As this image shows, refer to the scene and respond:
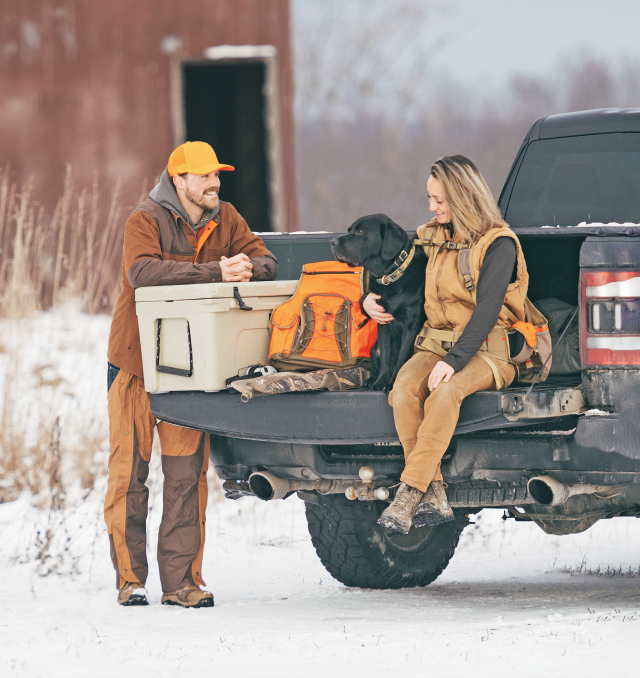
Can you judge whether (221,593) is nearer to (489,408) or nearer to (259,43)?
(489,408)

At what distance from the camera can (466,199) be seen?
4.36 metres

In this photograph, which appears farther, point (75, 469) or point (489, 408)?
point (75, 469)

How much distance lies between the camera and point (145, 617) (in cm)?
466

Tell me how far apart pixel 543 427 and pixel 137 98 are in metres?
8.86

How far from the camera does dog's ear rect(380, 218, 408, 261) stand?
450cm

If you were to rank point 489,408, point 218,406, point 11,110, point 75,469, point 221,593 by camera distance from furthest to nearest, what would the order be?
point 11,110
point 75,469
point 221,593
point 218,406
point 489,408

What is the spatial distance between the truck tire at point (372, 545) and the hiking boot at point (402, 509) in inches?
37.9

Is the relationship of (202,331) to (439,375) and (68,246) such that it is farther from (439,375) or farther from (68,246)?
(68,246)

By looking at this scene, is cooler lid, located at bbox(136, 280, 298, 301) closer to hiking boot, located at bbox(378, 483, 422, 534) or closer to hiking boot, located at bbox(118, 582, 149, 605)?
hiking boot, located at bbox(378, 483, 422, 534)

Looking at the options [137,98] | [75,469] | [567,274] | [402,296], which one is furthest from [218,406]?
[137,98]

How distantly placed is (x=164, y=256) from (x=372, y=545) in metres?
1.55

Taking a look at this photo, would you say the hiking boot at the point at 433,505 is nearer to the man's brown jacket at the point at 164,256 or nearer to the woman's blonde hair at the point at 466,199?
the woman's blonde hair at the point at 466,199

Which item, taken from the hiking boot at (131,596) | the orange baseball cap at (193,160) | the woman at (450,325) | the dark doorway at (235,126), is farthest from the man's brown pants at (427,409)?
the dark doorway at (235,126)

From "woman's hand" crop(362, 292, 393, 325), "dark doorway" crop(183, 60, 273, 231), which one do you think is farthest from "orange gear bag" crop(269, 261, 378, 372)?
"dark doorway" crop(183, 60, 273, 231)
